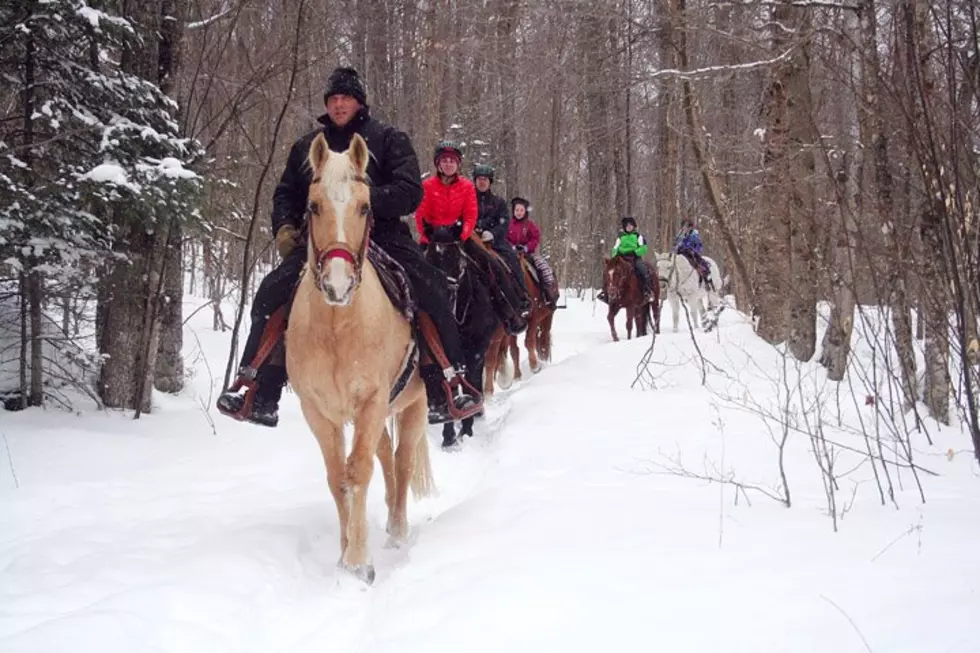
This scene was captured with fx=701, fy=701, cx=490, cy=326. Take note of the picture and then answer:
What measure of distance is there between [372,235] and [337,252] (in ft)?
4.89

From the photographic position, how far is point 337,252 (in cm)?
346

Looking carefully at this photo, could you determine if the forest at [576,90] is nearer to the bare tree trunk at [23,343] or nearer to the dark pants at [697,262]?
the bare tree trunk at [23,343]

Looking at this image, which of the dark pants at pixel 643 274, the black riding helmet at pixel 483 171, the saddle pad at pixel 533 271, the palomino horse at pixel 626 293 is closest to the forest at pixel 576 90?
the black riding helmet at pixel 483 171

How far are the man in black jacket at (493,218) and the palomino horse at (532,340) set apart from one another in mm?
1115

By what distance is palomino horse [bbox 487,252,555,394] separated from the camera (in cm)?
1108

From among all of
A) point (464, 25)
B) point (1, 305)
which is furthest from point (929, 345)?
A: point (464, 25)

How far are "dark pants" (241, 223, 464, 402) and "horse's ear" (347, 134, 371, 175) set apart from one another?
87cm

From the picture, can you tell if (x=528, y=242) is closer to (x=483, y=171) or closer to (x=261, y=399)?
(x=483, y=171)

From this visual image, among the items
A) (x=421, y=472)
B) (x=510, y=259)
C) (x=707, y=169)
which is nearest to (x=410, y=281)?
(x=421, y=472)

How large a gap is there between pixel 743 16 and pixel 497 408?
249 inches

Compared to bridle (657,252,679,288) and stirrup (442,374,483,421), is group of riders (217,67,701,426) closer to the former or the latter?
stirrup (442,374,483,421)

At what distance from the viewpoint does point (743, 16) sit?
31.5 ft

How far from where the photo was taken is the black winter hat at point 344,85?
184 inches

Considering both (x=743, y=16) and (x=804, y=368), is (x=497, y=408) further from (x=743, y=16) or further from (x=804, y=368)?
(x=743, y=16)
